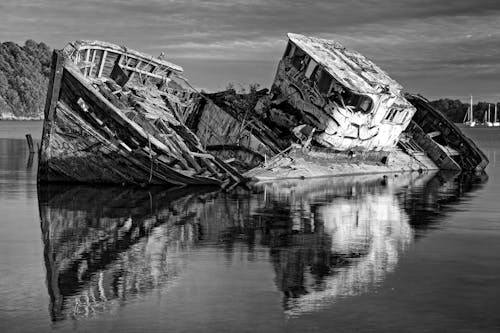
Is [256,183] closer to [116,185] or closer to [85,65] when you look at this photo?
[116,185]

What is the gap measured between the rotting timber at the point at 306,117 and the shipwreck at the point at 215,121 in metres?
0.04

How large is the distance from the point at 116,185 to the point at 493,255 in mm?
11653

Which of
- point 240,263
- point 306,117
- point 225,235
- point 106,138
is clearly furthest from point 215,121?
point 240,263

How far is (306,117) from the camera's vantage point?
26172 millimetres

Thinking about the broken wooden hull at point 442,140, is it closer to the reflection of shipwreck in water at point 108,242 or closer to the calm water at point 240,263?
the calm water at point 240,263

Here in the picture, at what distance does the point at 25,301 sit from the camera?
956 cm

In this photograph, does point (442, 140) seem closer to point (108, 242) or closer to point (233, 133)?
point (233, 133)

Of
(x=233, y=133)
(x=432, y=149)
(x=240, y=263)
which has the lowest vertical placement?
(x=240, y=263)

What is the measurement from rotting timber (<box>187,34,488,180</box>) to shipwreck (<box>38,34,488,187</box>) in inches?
1.4

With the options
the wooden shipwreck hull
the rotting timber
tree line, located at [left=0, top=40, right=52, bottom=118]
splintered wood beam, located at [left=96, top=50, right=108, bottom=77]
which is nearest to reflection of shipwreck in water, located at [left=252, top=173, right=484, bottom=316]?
the rotting timber

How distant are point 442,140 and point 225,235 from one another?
24.0m

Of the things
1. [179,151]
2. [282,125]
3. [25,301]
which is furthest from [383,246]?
[282,125]

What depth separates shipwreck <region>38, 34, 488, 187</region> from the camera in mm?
21266

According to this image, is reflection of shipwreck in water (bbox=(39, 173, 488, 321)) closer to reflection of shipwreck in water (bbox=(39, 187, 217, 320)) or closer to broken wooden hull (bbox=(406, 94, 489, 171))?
reflection of shipwreck in water (bbox=(39, 187, 217, 320))
